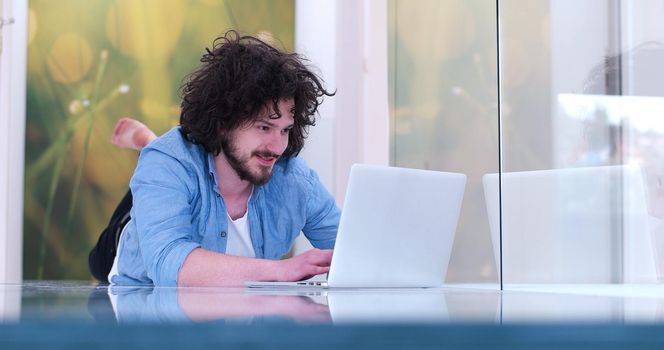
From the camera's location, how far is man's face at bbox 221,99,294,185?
2162 millimetres

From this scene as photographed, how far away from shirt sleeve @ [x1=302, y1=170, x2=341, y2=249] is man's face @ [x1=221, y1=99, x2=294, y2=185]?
191 millimetres

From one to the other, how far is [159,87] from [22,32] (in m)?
0.77

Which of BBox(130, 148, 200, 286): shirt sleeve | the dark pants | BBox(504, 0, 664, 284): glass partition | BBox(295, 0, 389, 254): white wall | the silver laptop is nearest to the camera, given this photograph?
BBox(504, 0, 664, 284): glass partition

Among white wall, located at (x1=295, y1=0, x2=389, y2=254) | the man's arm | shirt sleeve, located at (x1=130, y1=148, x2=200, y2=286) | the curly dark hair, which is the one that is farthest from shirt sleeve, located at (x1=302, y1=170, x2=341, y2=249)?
white wall, located at (x1=295, y1=0, x2=389, y2=254)

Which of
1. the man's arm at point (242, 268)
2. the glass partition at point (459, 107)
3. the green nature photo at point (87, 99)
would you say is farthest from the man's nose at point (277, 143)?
the green nature photo at point (87, 99)

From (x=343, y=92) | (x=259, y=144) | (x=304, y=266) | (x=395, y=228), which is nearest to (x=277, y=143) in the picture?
(x=259, y=144)

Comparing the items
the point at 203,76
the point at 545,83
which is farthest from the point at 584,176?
the point at 203,76

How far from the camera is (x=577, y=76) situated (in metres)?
1.26

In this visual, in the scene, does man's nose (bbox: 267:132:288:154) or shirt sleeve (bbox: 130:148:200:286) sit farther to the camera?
man's nose (bbox: 267:132:288:154)

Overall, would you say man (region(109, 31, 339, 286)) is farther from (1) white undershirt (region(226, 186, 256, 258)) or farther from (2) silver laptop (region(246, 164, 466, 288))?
(2) silver laptop (region(246, 164, 466, 288))

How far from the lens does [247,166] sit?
7.08 ft

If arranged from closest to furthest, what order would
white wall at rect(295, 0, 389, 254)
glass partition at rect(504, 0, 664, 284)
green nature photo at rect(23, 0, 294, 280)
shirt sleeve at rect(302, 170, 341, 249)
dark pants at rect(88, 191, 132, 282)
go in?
glass partition at rect(504, 0, 664, 284) → shirt sleeve at rect(302, 170, 341, 249) → dark pants at rect(88, 191, 132, 282) → white wall at rect(295, 0, 389, 254) → green nature photo at rect(23, 0, 294, 280)

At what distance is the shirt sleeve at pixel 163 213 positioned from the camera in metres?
1.88

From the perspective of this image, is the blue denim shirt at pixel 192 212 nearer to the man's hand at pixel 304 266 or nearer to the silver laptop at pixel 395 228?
the man's hand at pixel 304 266
